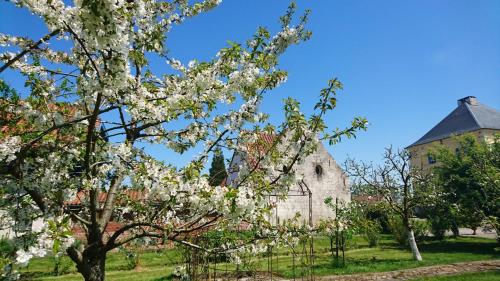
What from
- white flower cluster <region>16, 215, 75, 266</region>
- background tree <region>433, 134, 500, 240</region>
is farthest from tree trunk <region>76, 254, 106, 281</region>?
background tree <region>433, 134, 500, 240</region>

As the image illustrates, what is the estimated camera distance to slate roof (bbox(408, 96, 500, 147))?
1928 inches

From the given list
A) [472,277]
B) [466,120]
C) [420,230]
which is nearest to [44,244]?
[472,277]

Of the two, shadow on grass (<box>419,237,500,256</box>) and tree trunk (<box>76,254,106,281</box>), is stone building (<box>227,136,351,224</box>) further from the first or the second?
tree trunk (<box>76,254,106,281</box>)

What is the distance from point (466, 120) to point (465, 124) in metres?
0.79

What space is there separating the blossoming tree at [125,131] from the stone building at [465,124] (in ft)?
157

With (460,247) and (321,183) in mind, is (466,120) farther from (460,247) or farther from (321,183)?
(460,247)

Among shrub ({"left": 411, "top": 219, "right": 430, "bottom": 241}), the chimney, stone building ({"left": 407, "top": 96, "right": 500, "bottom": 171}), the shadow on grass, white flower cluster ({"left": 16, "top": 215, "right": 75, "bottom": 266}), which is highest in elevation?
the chimney

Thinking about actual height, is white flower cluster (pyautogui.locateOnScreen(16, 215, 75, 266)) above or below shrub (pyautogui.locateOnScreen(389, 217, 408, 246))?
above

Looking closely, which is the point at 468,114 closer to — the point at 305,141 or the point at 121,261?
the point at 121,261

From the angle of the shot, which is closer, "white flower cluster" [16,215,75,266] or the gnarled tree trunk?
"white flower cluster" [16,215,75,266]

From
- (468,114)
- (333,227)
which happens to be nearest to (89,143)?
(333,227)

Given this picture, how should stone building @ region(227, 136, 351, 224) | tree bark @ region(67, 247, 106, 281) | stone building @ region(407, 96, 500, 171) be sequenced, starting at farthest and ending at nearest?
stone building @ region(407, 96, 500, 171)
stone building @ region(227, 136, 351, 224)
tree bark @ region(67, 247, 106, 281)

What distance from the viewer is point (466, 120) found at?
166ft

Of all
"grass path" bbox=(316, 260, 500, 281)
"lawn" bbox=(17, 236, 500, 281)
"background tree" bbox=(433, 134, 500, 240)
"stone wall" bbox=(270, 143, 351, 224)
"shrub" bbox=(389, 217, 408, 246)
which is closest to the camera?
"grass path" bbox=(316, 260, 500, 281)
